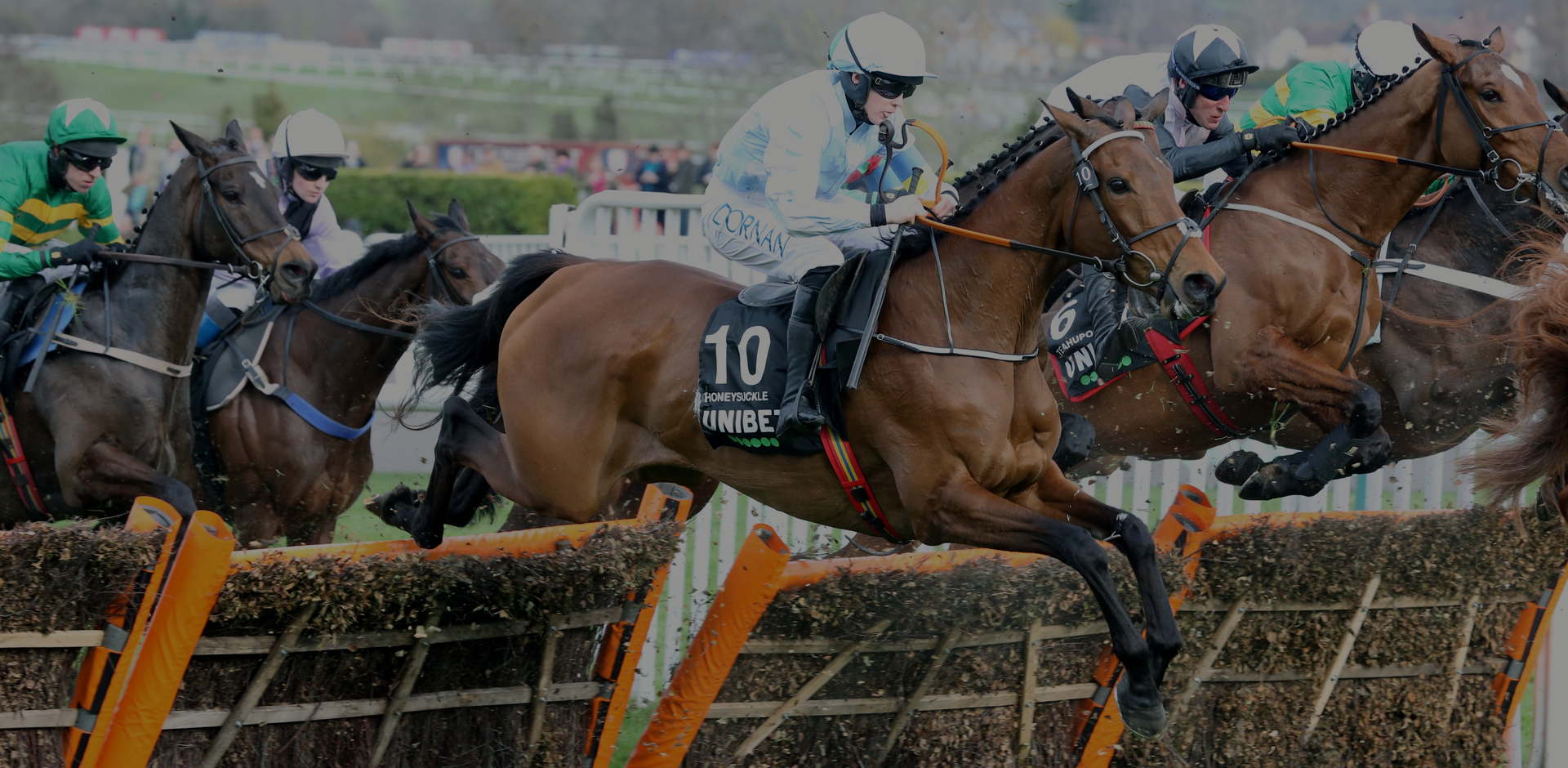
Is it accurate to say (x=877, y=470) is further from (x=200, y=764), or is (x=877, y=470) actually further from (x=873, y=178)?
(x=200, y=764)

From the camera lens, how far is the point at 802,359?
156 inches

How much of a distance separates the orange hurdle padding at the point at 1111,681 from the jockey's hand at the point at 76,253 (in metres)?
3.85

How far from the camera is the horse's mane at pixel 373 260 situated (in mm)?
5965

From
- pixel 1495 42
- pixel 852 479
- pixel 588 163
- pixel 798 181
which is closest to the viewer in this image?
pixel 798 181

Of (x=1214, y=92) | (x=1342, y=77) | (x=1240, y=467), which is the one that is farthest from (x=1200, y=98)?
(x=1240, y=467)

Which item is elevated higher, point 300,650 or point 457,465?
point 457,465

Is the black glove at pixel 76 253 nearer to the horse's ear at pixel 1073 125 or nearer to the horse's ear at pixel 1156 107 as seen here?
the horse's ear at pixel 1073 125

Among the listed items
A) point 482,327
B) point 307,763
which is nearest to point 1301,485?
point 482,327

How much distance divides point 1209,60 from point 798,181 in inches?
80.6

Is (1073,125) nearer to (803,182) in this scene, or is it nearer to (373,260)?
(803,182)

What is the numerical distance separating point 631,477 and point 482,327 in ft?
2.57

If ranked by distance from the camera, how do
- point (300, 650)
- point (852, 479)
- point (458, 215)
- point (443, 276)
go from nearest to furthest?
1. point (300, 650)
2. point (852, 479)
3. point (443, 276)
4. point (458, 215)

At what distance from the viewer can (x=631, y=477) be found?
4676mm

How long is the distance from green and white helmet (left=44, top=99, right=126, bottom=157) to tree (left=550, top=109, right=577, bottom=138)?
1110 inches
